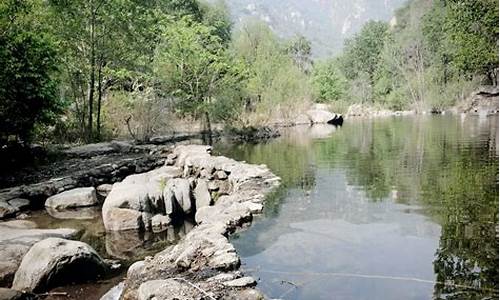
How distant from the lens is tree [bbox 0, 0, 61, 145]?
47.5 feet

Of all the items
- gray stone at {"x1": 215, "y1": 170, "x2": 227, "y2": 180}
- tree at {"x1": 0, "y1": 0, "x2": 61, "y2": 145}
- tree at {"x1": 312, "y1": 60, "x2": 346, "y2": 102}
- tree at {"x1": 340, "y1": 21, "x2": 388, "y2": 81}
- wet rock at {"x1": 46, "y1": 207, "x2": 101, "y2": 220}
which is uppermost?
tree at {"x1": 340, "y1": 21, "x2": 388, "y2": 81}

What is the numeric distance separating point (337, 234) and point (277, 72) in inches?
1320

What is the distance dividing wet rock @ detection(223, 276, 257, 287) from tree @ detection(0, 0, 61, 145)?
35.3ft

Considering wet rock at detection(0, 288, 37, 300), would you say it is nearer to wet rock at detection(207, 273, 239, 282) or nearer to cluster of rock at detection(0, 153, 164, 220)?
wet rock at detection(207, 273, 239, 282)

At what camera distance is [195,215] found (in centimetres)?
1106

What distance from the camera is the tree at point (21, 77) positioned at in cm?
1447

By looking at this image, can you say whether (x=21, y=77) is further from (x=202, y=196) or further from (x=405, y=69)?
(x=405, y=69)

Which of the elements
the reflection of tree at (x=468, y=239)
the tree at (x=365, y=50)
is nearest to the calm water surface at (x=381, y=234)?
the reflection of tree at (x=468, y=239)

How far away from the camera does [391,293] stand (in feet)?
19.4

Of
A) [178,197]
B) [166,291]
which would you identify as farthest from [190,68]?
[166,291]

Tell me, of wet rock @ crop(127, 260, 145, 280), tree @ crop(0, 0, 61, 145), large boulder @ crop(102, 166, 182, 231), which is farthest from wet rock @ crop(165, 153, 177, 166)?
wet rock @ crop(127, 260, 145, 280)

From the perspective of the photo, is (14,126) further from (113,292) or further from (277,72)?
(277,72)

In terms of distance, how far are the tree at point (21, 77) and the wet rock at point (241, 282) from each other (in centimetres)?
1076

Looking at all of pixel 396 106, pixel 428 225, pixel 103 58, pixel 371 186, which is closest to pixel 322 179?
pixel 371 186
